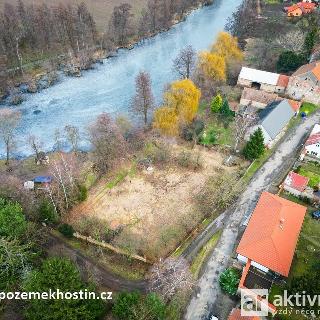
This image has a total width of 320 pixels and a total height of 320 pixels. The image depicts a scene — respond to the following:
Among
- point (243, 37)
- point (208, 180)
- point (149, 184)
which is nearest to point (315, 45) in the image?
point (243, 37)

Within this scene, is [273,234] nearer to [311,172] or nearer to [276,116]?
[311,172]

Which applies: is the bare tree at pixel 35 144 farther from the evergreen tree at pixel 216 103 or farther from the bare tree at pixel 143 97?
the evergreen tree at pixel 216 103

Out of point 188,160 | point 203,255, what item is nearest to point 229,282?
point 203,255

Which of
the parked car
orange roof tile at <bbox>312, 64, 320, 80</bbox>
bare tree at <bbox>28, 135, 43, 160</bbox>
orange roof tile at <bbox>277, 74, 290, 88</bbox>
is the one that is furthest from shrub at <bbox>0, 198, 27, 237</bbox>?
orange roof tile at <bbox>312, 64, 320, 80</bbox>

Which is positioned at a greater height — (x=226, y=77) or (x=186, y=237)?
(x=226, y=77)

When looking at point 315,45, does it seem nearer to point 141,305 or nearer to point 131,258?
point 131,258

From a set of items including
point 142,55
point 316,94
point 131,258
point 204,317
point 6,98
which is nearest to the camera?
point 204,317

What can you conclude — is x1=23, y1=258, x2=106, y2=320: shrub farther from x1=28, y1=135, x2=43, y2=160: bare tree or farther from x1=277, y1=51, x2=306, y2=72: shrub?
x1=277, y1=51, x2=306, y2=72: shrub
